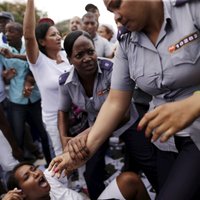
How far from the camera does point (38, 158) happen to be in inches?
177

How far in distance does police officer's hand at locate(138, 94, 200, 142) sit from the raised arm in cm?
192

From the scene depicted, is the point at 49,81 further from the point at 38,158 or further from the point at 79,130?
the point at 38,158

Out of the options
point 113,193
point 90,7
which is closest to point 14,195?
point 113,193

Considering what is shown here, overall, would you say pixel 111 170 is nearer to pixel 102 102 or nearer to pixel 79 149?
pixel 102 102

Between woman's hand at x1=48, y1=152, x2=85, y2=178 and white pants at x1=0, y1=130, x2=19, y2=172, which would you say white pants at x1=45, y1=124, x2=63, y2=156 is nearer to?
white pants at x1=0, y1=130, x2=19, y2=172

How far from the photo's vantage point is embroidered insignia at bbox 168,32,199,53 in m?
1.45

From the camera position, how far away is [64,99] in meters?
2.82

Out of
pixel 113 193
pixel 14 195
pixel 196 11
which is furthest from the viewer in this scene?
pixel 113 193

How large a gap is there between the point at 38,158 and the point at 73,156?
2.84 m

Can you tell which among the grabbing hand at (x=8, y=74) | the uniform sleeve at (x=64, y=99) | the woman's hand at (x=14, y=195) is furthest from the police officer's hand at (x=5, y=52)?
the woman's hand at (x=14, y=195)

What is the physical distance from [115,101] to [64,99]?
1.05m

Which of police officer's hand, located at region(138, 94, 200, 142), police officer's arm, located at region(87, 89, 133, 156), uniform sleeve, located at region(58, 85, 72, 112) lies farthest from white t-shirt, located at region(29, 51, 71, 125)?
police officer's hand, located at region(138, 94, 200, 142)

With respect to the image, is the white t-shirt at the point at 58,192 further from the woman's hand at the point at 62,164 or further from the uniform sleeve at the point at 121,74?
the uniform sleeve at the point at 121,74

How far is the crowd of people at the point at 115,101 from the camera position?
148 cm
